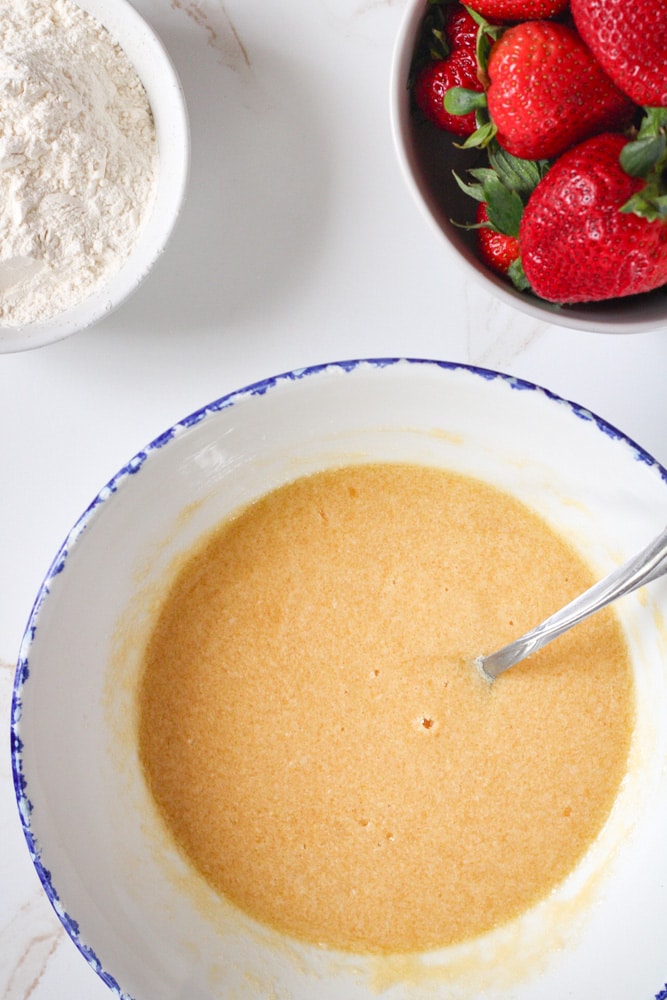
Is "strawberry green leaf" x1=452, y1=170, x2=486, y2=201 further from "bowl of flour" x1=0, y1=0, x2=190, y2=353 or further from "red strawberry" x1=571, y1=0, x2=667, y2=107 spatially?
"bowl of flour" x1=0, y1=0, x2=190, y2=353

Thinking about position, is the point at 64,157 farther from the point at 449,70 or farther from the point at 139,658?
the point at 139,658

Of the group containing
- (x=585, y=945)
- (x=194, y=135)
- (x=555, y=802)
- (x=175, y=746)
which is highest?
(x=194, y=135)

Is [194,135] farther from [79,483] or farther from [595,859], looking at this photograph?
[595,859]

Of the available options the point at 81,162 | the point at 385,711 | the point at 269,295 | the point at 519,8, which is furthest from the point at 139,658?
the point at 519,8

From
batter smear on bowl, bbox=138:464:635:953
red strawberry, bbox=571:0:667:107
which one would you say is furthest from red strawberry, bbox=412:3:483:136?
batter smear on bowl, bbox=138:464:635:953

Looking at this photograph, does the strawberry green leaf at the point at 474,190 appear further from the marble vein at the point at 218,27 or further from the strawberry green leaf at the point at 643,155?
the marble vein at the point at 218,27

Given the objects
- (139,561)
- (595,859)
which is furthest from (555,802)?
(139,561)

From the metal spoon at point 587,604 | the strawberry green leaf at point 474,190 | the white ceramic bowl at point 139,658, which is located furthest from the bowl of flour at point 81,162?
the metal spoon at point 587,604
